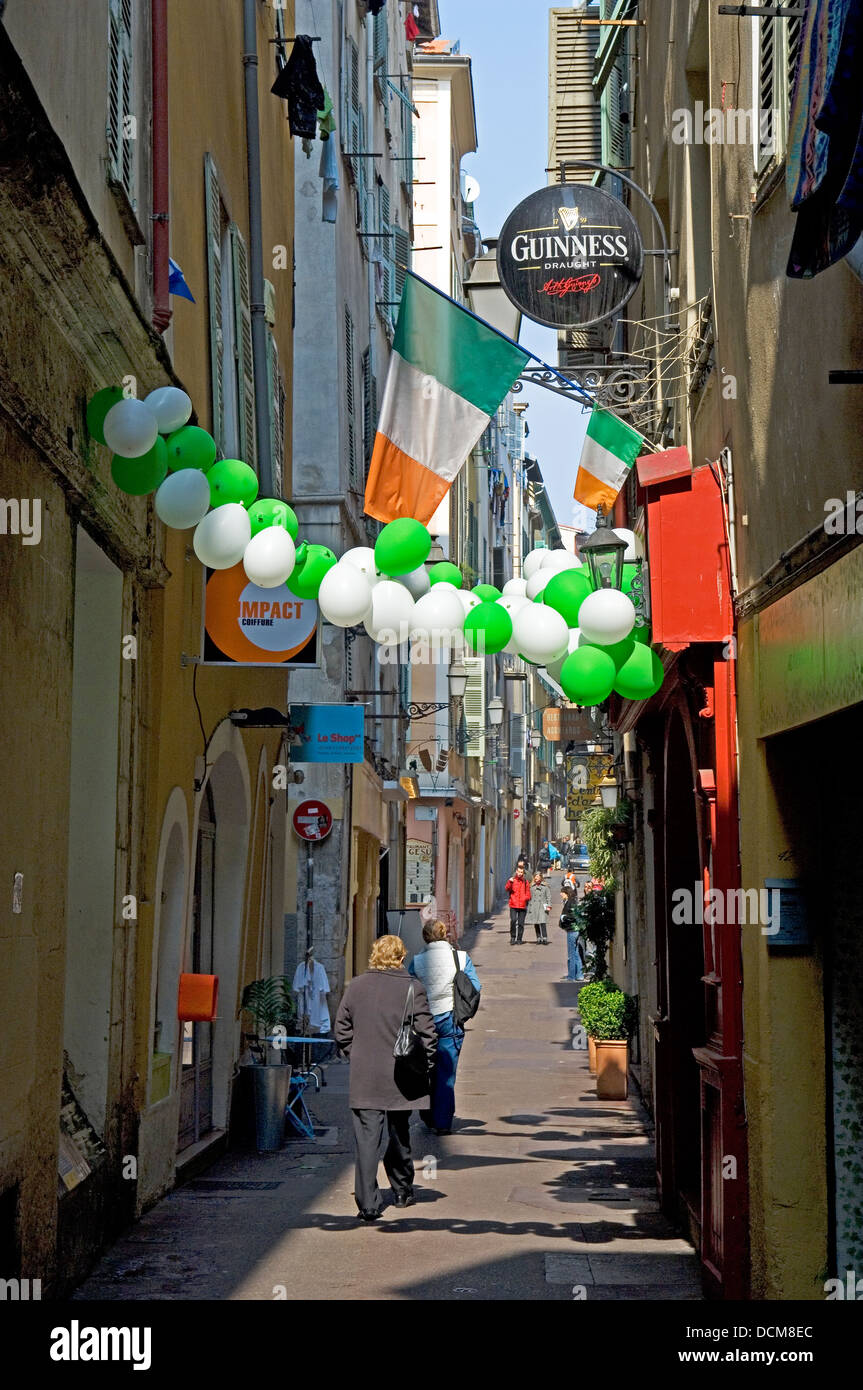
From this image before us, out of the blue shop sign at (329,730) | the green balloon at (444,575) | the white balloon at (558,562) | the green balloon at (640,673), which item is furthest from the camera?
the blue shop sign at (329,730)

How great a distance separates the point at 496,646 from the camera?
8.68 meters

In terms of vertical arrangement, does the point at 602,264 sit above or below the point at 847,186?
above

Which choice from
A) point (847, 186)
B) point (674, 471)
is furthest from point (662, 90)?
point (847, 186)

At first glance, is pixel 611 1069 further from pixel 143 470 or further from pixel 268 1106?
pixel 143 470

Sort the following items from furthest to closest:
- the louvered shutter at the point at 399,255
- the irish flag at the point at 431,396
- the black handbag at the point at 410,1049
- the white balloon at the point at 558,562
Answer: the louvered shutter at the point at 399,255 < the black handbag at the point at 410,1049 < the white balloon at the point at 558,562 < the irish flag at the point at 431,396

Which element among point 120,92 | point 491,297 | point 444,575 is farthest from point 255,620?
point 120,92

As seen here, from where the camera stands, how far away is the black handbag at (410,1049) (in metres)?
10.2

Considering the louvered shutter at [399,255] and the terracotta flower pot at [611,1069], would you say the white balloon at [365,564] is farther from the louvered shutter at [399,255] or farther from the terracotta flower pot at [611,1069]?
Answer: the louvered shutter at [399,255]

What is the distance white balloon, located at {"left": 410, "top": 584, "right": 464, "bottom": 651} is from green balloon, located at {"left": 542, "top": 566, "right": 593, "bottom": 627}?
0.57 metres

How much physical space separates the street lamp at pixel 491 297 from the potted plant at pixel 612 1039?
696 cm

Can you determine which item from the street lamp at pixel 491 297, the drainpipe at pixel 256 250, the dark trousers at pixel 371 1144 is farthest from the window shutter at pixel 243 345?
the dark trousers at pixel 371 1144

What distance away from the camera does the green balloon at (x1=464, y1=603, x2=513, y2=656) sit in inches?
339

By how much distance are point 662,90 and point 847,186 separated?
26.5 ft
